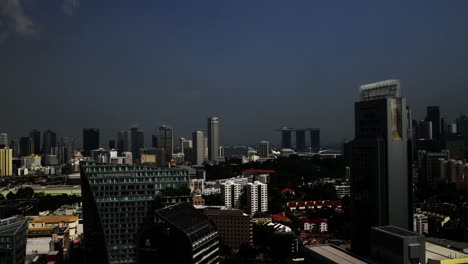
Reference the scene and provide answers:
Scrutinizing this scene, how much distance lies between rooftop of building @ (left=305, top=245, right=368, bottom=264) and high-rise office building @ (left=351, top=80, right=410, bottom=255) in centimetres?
125

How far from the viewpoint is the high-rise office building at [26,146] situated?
37875mm

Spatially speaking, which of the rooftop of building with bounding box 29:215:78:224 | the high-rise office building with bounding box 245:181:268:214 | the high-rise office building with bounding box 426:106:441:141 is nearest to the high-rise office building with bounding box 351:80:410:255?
the rooftop of building with bounding box 29:215:78:224

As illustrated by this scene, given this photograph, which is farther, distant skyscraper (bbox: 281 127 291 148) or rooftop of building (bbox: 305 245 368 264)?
distant skyscraper (bbox: 281 127 291 148)

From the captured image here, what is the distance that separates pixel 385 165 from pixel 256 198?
32.5 feet

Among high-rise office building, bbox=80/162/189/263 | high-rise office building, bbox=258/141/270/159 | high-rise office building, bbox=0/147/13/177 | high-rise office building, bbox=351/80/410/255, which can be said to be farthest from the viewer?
high-rise office building, bbox=258/141/270/159

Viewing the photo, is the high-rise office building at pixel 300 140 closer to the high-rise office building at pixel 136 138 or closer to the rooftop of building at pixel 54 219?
the high-rise office building at pixel 136 138

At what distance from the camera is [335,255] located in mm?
8016

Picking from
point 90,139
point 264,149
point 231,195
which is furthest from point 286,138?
point 231,195

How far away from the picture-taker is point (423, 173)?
22.0 m

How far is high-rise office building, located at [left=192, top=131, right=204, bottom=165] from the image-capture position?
132 ft

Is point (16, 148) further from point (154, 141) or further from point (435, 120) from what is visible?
point (435, 120)

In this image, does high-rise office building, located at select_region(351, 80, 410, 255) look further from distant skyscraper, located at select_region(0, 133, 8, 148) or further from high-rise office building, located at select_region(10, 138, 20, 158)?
high-rise office building, located at select_region(10, 138, 20, 158)

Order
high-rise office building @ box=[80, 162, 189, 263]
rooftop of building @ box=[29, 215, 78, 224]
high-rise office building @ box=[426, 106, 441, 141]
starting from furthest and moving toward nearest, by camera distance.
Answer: high-rise office building @ box=[426, 106, 441, 141], rooftop of building @ box=[29, 215, 78, 224], high-rise office building @ box=[80, 162, 189, 263]

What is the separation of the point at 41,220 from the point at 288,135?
145 ft
